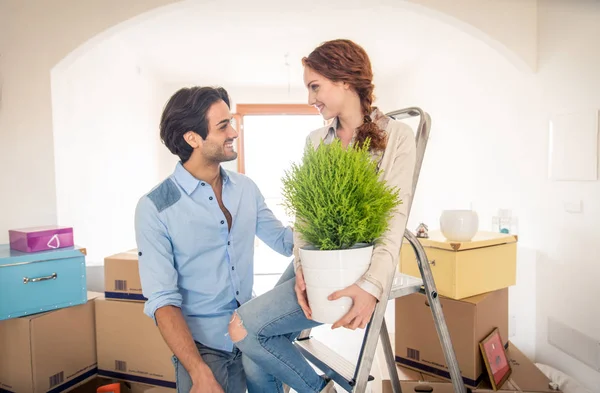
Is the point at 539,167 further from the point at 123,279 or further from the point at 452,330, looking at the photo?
the point at 123,279

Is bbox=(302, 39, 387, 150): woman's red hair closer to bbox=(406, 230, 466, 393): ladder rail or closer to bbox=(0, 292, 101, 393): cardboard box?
bbox=(406, 230, 466, 393): ladder rail

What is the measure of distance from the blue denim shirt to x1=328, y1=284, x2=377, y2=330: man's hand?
0.61 m

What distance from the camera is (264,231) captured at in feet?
5.04

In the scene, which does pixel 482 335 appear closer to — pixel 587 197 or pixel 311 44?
pixel 587 197

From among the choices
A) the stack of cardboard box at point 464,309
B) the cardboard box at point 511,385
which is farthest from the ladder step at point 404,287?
the cardboard box at point 511,385

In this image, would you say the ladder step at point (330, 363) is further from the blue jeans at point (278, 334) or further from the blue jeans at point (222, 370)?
the blue jeans at point (222, 370)

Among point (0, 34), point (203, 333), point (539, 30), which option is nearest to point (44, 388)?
point (203, 333)

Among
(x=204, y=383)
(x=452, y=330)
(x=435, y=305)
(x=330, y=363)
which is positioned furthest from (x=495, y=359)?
(x=204, y=383)

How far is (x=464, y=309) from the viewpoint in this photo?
171 centimetres

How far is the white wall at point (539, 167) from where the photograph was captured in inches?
78.4

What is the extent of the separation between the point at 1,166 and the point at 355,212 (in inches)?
92.8

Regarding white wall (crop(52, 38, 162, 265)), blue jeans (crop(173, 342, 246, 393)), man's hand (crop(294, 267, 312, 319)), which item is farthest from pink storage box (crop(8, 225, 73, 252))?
man's hand (crop(294, 267, 312, 319))

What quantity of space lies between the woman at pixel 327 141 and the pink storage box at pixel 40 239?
144 centimetres

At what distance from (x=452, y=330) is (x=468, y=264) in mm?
304
